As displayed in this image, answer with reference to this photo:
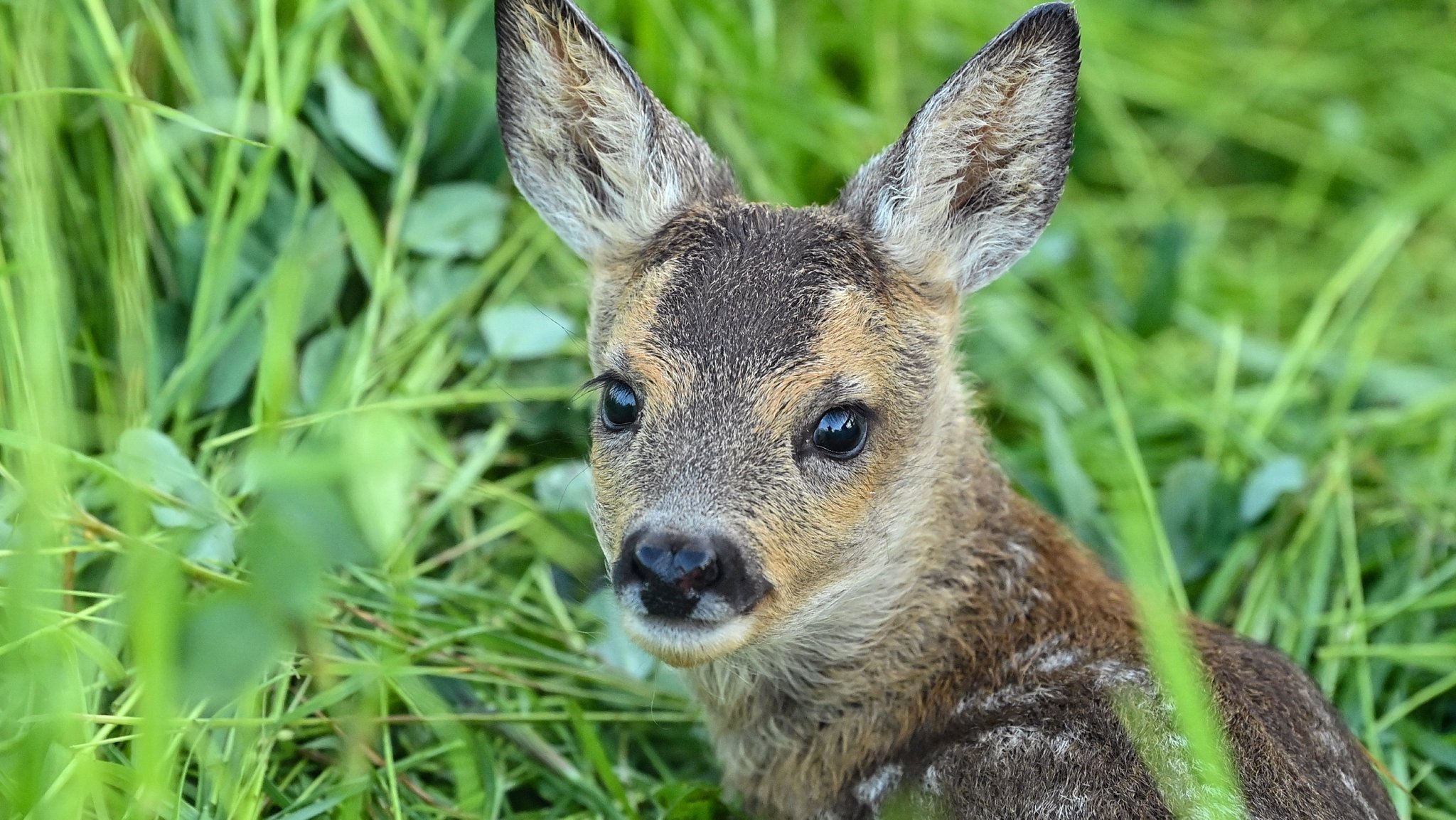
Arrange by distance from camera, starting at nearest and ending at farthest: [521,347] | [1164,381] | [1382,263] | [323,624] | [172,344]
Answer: [323,624] < [172,344] < [521,347] < [1164,381] < [1382,263]

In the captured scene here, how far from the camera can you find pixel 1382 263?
22.4 ft

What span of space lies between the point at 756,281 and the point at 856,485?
2.06 ft

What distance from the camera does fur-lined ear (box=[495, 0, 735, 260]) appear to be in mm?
4504

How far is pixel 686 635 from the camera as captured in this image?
3.69m

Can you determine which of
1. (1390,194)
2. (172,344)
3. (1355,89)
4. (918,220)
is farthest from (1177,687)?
(1355,89)

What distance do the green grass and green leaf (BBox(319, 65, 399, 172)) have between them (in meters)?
0.02

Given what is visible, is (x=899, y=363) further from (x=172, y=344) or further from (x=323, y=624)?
(x=172, y=344)

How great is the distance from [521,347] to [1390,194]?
448 centimetres

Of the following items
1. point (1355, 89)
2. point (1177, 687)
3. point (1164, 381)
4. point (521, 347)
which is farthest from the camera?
point (1355, 89)

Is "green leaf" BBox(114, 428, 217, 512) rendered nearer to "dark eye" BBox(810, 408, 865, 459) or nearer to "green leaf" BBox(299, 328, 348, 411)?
"green leaf" BBox(299, 328, 348, 411)

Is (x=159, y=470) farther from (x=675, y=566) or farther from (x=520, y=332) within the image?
(x=675, y=566)

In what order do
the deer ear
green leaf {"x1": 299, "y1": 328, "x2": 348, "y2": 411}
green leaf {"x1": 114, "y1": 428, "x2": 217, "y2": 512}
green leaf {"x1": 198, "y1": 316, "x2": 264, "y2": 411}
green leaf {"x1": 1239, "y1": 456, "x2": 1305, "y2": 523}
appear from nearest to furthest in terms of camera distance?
the deer ear → green leaf {"x1": 114, "y1": 428, "x2": 217, "y2": 512} → green leaf {"x1": 198, "y1": 316, "x2": 264, "y2": 411} → green leaf {"x1": 299, "y1": 328, "x2": 348, "y2": 411} → green leaf {"x1": 1239, "y1": 456, "x2": 1305, "y2": 523}

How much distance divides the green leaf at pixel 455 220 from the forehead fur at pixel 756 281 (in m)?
1.56

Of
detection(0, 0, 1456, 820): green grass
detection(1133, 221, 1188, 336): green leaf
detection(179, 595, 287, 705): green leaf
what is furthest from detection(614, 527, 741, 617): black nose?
detection(1133, 221, 1188, 336): green leaf
